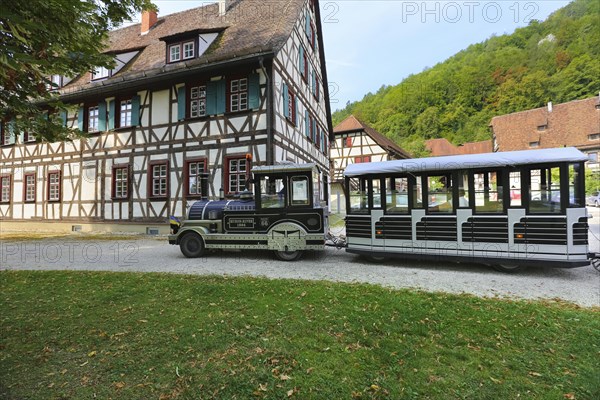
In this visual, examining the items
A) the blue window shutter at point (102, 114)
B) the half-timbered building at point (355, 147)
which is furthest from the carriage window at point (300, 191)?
the half-timbered building at point (355, 147)

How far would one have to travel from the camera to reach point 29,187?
17.2m

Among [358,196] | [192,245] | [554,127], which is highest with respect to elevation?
[554,127]

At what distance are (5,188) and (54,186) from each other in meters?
4.11

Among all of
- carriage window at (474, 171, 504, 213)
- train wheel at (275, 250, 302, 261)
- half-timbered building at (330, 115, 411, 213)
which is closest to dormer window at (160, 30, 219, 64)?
train wheel at (275, 250, 302, 261)

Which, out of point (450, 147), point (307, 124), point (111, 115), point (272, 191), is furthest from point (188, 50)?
point (450, 147)

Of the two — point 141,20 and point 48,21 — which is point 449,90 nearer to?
point 141,20

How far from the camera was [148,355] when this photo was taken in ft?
10.6

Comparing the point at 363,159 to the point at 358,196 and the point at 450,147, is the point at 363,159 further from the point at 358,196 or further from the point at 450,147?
the point at 450,147

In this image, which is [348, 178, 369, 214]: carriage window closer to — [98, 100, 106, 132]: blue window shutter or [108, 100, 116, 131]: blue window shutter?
[108, 100, 116, 131]: blue window shutter

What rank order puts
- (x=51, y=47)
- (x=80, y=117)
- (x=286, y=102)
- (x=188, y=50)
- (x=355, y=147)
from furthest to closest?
(x=355, y=147), (x=80, y=117), (x=188, y=50), (x=286, y=102), (x=51, y=47)

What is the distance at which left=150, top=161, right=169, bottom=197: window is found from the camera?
45.9 ft

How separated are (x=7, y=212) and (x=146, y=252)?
14627mm

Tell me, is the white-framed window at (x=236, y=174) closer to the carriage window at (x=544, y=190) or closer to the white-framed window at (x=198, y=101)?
the white-framed window at (x=198, y=101)

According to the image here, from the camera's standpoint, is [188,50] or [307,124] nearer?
[188,50]
